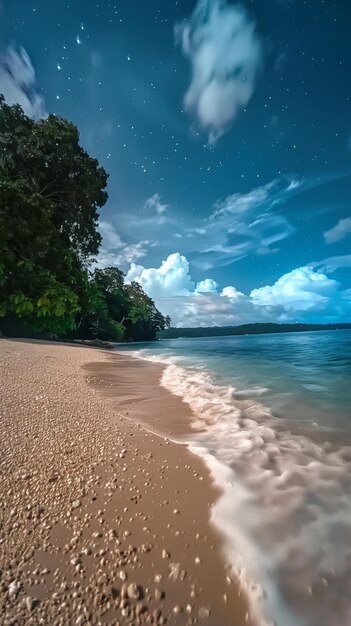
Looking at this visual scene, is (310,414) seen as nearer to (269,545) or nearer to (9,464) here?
(269,545)

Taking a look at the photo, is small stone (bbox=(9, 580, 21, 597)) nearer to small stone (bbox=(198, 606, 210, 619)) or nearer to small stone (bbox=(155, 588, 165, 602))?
small stone (bbox=(155, 588, 165, 602))

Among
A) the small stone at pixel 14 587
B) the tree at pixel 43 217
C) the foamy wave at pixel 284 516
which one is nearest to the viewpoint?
the small stone at pixel 14 587

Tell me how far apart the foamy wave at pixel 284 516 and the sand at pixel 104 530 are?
159 mm

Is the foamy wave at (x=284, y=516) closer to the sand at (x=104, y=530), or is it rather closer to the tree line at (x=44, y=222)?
the sand at (x=104, y=530)

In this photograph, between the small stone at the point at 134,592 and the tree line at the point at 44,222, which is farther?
the tree line at the point at 44,222

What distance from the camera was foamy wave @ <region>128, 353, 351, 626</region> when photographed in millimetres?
1234

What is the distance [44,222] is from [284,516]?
14485mm

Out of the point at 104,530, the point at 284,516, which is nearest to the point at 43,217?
the point at 104,530

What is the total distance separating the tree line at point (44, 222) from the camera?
37.5ft

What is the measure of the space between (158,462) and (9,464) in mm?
1205

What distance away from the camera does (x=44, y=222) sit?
12359 mm

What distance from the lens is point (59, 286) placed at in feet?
39.5

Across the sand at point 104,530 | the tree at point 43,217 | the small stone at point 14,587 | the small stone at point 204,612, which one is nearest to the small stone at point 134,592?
the sand at point 104,530

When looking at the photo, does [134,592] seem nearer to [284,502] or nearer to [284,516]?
[284,516]
